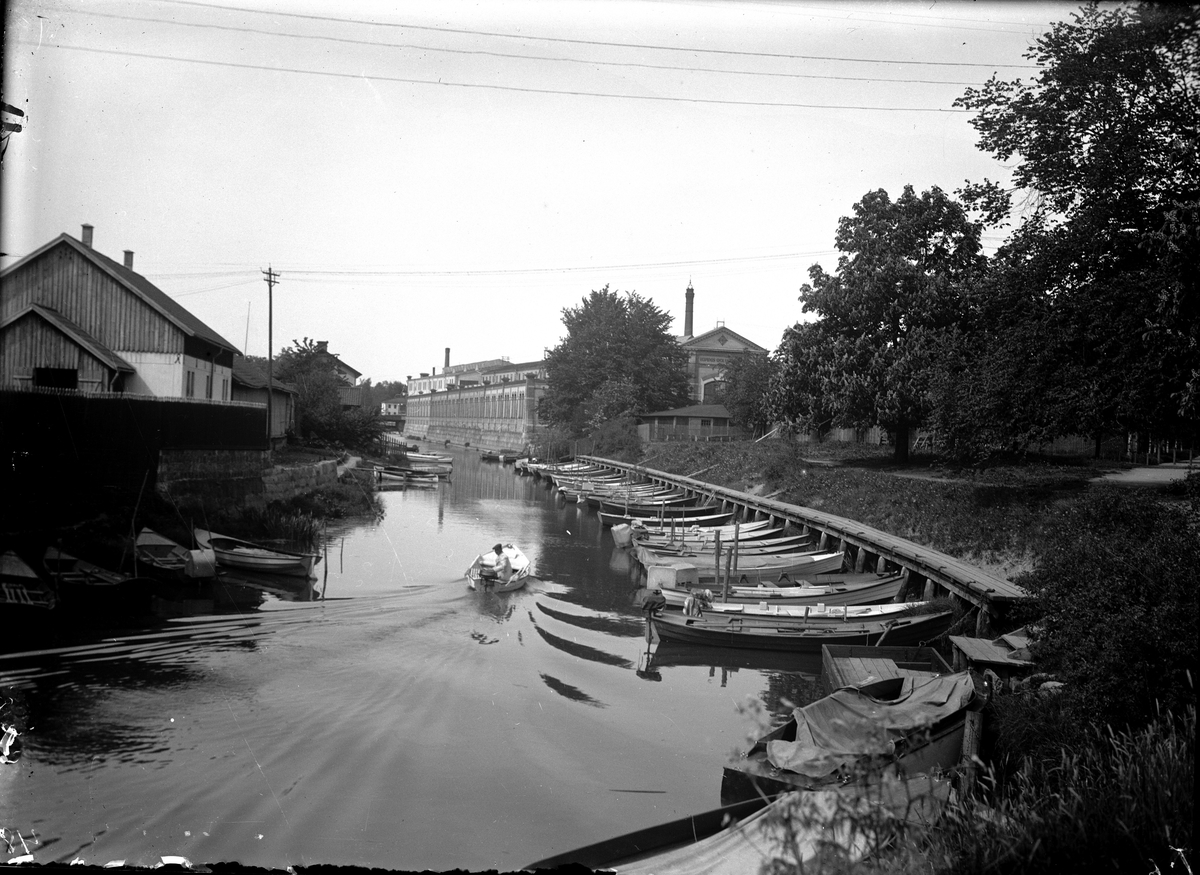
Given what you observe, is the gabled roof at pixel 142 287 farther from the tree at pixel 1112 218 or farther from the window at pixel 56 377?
the tree at pixel 1112 218

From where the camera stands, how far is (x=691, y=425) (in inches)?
1881

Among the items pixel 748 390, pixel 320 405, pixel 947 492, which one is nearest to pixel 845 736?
pixel 947 492

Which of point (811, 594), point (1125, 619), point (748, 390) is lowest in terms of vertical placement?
point (811, 594)

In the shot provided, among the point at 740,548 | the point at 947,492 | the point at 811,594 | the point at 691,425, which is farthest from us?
the point at 691,425

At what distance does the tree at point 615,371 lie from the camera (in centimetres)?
5116

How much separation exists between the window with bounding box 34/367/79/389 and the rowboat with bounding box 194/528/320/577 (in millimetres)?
8234

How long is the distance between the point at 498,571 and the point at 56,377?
10.6 m

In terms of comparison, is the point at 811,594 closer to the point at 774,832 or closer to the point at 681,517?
the point at 774,832

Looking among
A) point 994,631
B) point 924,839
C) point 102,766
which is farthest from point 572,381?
point 924,839

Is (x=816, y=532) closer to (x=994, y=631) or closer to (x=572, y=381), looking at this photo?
(x=994, y=631)

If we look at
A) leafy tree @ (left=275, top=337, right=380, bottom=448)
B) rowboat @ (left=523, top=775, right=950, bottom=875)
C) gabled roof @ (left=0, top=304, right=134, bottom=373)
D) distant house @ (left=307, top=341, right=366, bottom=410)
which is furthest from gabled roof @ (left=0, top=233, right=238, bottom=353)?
distant house @ (left=307, top=341, right=366, bottom=410)

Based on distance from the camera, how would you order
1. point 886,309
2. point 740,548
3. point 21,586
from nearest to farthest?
point 21,586 < point 740,548 < point 886,309

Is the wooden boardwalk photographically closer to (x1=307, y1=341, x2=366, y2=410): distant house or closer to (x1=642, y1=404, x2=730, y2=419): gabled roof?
(x1=642, y1=404, x2=730, y2=419): gabled roof

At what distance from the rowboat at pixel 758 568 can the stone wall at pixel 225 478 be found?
10.7 m
